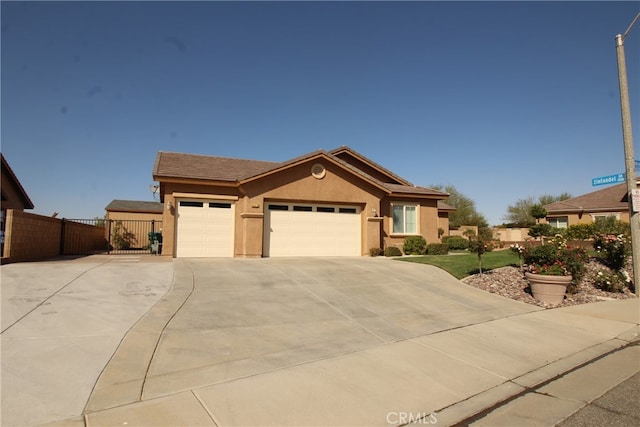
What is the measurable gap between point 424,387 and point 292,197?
1293 centimetres

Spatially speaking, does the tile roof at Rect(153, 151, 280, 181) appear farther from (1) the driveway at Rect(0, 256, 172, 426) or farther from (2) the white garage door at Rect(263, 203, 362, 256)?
(1) the driveway at Rect(0, 256, 172, 426)

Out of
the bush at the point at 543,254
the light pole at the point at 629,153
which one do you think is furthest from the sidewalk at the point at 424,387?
the light pole at the point at 629,153

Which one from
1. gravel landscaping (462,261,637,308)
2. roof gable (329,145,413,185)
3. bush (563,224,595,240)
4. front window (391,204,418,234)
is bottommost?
gravel landscaping (462,261,637,308)

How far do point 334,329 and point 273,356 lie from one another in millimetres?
1750

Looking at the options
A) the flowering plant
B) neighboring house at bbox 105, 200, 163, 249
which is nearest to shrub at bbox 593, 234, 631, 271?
the flowering plant

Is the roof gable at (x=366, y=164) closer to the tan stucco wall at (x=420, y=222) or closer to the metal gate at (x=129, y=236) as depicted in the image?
the tan stucco wall at (x=420, y=222)

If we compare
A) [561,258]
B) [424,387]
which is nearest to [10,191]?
[424,387]

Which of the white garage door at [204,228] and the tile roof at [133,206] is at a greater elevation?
the tile roof at [133,206]

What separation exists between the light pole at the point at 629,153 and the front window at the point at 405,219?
10437 millimetres

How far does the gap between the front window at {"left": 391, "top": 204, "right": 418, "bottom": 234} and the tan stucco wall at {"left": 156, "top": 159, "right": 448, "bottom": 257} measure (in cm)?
57

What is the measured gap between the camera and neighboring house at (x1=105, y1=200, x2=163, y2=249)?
26109 mm

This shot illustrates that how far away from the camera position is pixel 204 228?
1602 centimetres

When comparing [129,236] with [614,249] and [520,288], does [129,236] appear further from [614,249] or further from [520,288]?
[614,249]

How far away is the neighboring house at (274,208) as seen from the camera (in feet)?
51.7
